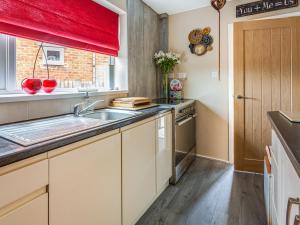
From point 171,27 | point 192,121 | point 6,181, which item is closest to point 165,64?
point 171,27

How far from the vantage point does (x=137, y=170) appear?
1.62m

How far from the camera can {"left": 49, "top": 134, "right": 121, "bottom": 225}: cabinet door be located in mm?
952

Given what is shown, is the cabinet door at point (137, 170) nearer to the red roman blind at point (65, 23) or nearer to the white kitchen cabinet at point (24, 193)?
the white kitchen cabinet at point (24, 193)

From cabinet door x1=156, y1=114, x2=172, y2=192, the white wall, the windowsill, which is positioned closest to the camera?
the windowsill

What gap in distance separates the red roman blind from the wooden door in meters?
1.60

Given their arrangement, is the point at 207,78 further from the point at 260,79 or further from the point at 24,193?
the point at 24,193

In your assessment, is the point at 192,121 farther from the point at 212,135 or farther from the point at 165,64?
the point at 165,64

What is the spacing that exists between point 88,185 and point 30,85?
83 centimetres

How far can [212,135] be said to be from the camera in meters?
3.14

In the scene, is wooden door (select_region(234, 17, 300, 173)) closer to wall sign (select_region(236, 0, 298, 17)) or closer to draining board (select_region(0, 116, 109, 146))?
wall sign (select_region(236, 0, 298, 17))

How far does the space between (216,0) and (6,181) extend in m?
3.01

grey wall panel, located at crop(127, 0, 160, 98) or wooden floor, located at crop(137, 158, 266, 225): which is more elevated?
grey wall panel, located at crop(127, 0, 160, 98)

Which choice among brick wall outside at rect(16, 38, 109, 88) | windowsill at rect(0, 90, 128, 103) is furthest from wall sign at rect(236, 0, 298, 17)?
windowsill at rect(0, 90, 128, 103)

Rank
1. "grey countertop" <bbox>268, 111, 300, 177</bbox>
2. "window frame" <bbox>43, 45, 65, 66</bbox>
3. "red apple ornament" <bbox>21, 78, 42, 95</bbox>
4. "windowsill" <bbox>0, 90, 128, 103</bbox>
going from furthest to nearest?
1. "window frame" <bbox>43, 45, 65, 66</bbox>
2. "red apple ornament" <bbox>21, 78, 42, 95</bbox>
3. "windowsill" <bbox>0, 90, 128, 103</bbox>
4. "grey countertop" <bbox>268, 111, 300, 177</bbox>
